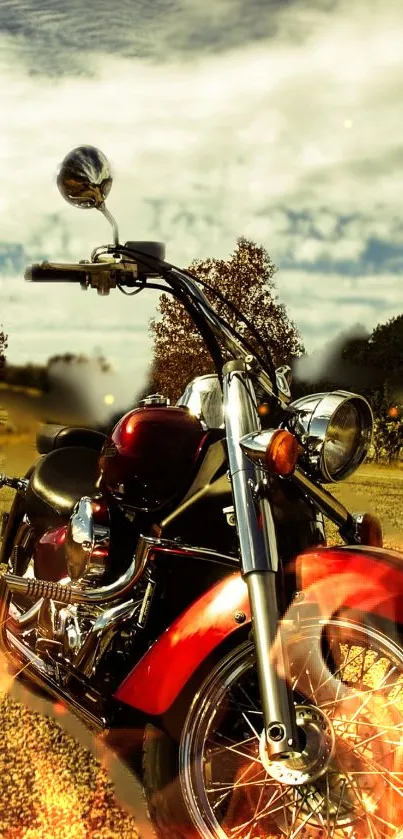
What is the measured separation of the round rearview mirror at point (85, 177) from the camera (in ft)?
8.37

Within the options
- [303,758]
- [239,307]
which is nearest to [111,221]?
[303,758]

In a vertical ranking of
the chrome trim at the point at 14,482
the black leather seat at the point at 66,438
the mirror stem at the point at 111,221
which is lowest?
the chrome trim at the point at 14,482

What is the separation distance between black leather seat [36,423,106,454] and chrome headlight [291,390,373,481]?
2.03 meters

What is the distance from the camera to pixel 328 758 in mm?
2312

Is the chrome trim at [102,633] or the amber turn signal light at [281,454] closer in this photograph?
the amber turn signal light at [281,454]

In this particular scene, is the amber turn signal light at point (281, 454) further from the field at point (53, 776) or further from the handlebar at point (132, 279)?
the field at point (53, 776)

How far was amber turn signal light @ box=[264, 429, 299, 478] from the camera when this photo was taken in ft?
7.41

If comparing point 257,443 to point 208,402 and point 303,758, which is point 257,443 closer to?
point 208,402

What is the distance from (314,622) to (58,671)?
3.81ft

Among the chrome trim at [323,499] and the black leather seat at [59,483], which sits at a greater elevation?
the chrome trim at [323,499]

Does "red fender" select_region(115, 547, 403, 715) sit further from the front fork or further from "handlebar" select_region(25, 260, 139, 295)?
"handlebar" select_region(25, 260, 139, 295)

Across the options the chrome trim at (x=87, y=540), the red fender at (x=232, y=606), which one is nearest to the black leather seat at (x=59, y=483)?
the chrome trim at (x=87, y=540)

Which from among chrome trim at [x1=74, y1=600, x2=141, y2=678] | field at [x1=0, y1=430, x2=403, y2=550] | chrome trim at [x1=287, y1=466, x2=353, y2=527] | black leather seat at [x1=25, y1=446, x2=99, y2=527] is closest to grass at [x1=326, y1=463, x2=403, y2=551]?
field at [x1=0, y1=430, x2=403, y2=550]

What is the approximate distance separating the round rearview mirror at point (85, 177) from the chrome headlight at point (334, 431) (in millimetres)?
828
